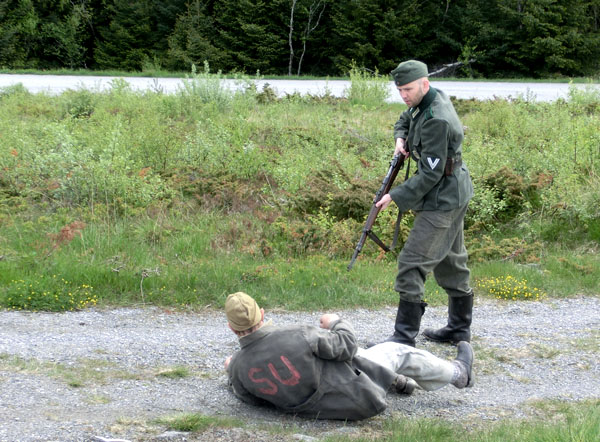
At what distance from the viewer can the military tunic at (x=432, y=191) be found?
4.93 metres

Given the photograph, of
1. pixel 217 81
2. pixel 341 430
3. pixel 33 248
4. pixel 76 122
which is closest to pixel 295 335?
pixel 341 430

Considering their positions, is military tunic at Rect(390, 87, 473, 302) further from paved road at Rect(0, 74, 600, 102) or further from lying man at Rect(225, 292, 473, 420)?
paved road at Rect(0, 74, 600, 102)

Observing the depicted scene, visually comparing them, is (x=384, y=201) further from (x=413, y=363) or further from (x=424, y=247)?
(x=413, y=363)

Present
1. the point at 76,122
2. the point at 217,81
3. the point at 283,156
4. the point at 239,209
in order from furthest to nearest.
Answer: the point at 217,81
the point at 76,122
the point at 283,156
the point at 239,209

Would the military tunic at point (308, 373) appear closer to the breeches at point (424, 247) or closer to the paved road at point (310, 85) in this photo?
the breeches at point (424, 247)

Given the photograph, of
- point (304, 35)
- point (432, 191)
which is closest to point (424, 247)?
point (432, 191)

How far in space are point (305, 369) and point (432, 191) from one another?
1763mm

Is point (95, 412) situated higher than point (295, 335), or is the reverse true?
point (295, 335)

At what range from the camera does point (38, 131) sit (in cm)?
1127

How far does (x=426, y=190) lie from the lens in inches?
196

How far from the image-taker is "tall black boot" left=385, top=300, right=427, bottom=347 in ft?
16.9

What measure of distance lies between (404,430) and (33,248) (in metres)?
4.79

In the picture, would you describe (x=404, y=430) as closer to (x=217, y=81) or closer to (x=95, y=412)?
(x=95, y=412)

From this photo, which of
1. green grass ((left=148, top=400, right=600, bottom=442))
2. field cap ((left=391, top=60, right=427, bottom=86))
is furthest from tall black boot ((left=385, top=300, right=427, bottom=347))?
field cap ((left=391, top=60, right=427, bottom=86))
